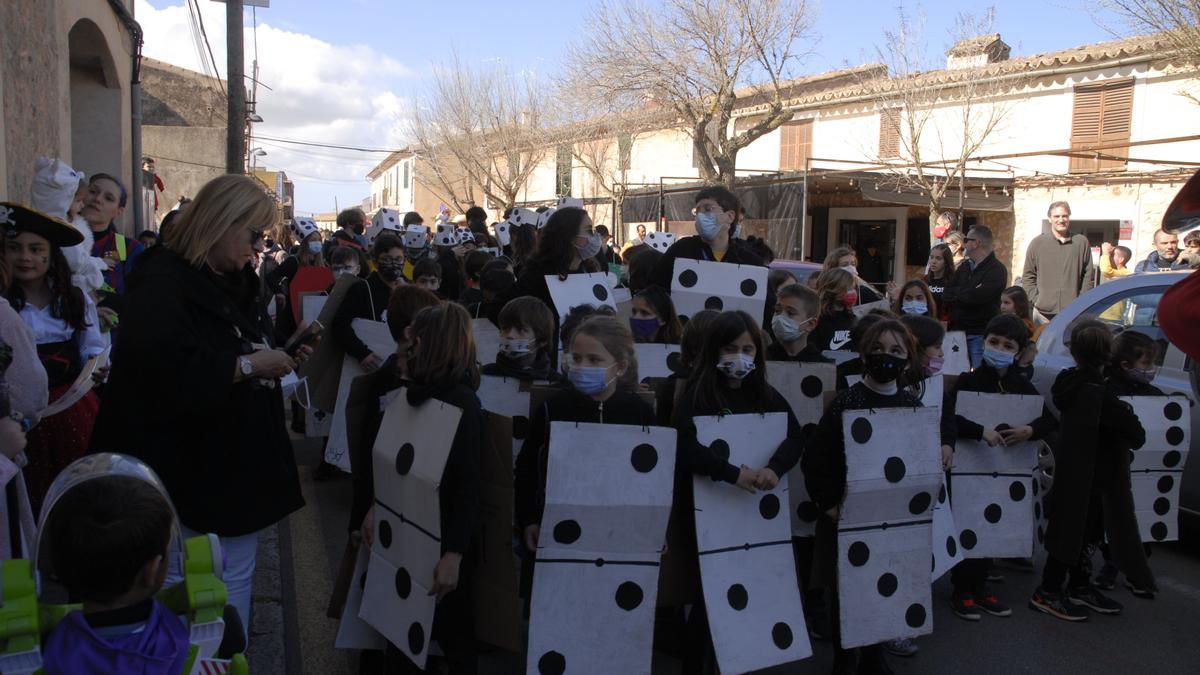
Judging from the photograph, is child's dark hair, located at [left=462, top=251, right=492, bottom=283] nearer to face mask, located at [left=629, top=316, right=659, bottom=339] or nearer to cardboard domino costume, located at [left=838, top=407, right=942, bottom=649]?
face mask, located at [left=629, top=316, right=659, bottom=339]

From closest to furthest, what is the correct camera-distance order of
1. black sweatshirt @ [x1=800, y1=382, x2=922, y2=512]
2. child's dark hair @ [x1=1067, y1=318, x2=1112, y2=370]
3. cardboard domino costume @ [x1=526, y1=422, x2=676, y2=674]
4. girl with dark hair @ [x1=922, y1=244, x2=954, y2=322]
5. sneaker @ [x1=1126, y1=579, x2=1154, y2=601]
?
cardboard domino costume @ [x1=526, y1=422, x2=676, y2=674] → black sweatshirt @ [x1=800, y1=382, x2=922, y2=512] → child's dark hair @ [x1=1067, y1=318, x2=1112, y2=370] → sneaker @ [x1=1126, y1=579, x2=1154, y2=601] → girl with dark hair @ [x1=922, y1=244, x2=954, y2=322]

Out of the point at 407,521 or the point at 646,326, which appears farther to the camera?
the point at 646,326

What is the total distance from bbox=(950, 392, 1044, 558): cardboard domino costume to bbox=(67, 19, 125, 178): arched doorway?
41.9 ft

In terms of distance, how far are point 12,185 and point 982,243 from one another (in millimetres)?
7991

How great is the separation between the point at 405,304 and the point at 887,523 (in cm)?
273

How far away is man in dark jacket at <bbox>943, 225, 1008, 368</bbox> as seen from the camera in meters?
7.86

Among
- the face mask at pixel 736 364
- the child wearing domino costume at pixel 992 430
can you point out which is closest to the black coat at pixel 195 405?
the face mask at pixel 736 364

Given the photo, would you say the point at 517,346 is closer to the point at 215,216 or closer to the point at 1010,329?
the point at 215,216

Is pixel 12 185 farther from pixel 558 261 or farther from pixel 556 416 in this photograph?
pixel 556 416

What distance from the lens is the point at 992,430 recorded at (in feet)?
15.9

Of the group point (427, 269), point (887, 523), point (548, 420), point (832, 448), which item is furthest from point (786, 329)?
point (427, 269)

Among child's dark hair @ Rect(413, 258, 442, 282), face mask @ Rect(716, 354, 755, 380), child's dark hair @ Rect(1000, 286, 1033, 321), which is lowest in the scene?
face mask @ Rect(716, 354, 755, 380)

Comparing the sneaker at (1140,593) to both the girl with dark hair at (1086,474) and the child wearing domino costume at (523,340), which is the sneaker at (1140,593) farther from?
the child wearing domino costume at (523,340)

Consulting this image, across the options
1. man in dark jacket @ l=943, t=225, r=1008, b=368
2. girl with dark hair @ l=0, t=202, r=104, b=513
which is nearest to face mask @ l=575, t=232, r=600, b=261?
girl with dark hair @ l=0, t=202, r=104, b=513
